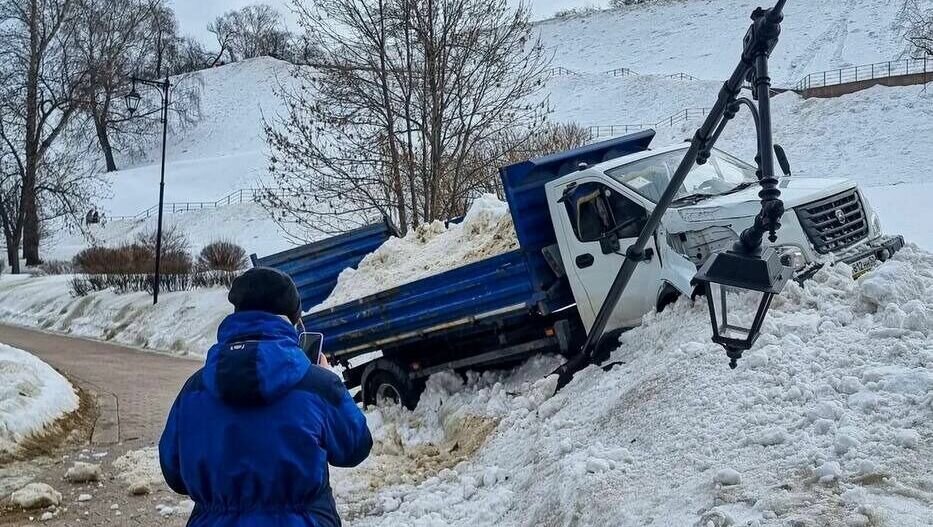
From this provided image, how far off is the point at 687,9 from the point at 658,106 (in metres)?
27.5

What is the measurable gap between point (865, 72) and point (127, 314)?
132ft

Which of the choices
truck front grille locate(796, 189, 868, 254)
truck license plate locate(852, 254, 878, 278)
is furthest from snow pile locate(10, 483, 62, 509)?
truck license plate locate(852, 254, 878, 278)

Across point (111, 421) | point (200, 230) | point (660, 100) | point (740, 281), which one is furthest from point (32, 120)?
point (740, 281)

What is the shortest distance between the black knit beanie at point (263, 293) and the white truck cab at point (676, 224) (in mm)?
4808

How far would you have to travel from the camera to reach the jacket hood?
2.92 meters

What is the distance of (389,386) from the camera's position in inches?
379

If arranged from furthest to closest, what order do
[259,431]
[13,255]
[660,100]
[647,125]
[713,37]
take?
[713,37] → [660,100] → [647,125] → [13,255] → [259,431]

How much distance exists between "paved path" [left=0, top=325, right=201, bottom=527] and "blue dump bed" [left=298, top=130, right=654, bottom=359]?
9.31 ft

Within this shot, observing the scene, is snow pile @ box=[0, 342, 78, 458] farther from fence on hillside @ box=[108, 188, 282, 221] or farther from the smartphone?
fence on hillside @ box=[108, 188, 282, 221]

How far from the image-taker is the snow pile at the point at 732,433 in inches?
175

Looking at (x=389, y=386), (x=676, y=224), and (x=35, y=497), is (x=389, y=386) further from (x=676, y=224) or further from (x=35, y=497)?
(x=676, y=224)

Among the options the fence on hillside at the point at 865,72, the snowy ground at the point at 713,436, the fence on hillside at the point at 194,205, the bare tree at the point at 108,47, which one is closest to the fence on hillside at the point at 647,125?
the fence on hillside at the point at 865,72

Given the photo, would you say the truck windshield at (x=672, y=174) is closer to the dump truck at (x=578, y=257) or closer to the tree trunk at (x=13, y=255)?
the dump truck at (x=578, y=257)

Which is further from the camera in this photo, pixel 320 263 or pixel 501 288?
pixel 320 263
